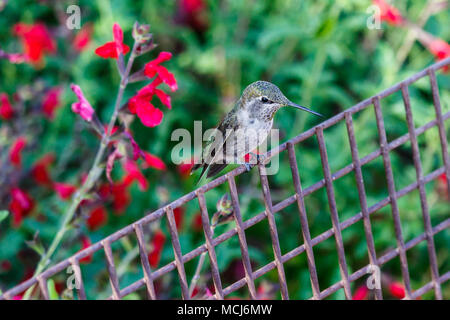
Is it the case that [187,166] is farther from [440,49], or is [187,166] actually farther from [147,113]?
[440,49]

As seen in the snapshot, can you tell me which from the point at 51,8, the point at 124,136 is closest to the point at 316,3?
the point at 51,8

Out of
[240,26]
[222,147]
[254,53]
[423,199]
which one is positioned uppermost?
[240,26]

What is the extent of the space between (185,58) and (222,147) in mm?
1223

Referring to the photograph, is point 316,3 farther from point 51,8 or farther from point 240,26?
point 51,8

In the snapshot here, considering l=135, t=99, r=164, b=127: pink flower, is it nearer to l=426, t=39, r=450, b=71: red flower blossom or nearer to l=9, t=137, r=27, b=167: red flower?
l=9, t=137, r=27, b=167: red flower

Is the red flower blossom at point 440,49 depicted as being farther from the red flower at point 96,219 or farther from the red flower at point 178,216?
the red flower at point 96,219

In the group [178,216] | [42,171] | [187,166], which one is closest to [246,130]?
[187,166]

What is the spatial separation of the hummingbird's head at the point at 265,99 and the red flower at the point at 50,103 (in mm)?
1095

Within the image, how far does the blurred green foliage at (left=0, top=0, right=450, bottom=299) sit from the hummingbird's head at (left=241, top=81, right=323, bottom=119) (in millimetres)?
A: 640

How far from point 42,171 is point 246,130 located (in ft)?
3.98

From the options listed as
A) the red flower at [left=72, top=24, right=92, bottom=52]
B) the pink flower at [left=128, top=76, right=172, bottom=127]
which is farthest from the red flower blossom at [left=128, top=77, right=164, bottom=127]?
the red flower at [left=72, top=24, right=92, bottom=52]

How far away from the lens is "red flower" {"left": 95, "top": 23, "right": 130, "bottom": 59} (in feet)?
5.35

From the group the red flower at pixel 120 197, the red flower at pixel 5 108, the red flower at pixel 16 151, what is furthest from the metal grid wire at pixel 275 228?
the red flower at pixel 5 108

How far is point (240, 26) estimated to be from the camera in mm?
3131
